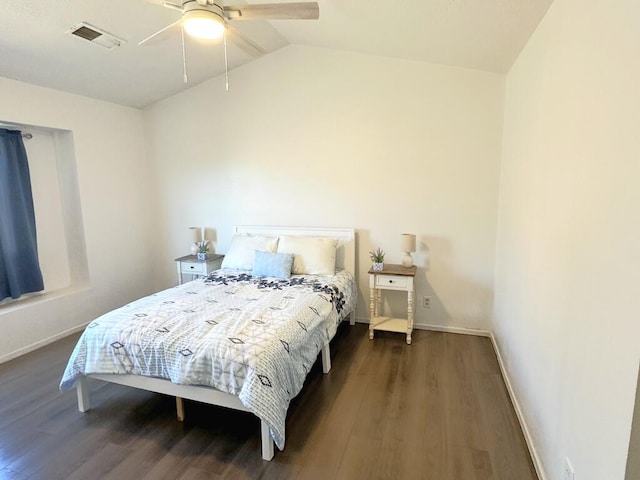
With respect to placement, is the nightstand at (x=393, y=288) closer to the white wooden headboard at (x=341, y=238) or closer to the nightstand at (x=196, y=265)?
the white wooden headboard at (x=341, y=238)

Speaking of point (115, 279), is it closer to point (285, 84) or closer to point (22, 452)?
point (22, 452)

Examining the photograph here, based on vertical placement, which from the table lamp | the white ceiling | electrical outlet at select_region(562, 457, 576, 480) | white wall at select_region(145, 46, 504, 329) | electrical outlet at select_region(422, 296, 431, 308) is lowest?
electrical outlet at select_region(562, 457, 576, 480)

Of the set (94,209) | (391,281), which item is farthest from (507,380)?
(94,209)

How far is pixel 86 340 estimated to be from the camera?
225 cm

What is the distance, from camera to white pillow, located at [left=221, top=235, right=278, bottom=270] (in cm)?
364

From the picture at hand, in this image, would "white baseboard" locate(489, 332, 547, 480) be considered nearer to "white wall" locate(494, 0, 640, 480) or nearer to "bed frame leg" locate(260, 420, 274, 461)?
"white wall" locate(494, 0, 640, 480)

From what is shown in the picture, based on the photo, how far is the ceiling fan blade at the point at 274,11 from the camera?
181cm

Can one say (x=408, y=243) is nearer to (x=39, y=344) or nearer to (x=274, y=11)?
(x=274, y=11)

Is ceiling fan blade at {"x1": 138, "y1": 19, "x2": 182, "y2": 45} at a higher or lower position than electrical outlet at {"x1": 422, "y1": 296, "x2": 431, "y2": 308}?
higher

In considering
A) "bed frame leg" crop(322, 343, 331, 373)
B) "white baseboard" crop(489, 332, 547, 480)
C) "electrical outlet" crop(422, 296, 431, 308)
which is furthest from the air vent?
"white baseboard" crop(489, 332, 547, 480)

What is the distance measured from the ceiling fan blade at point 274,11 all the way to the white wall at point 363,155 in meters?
1.75

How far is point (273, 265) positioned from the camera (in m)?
3.38

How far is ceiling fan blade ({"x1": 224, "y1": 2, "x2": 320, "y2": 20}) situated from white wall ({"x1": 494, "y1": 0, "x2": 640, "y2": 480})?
48.3 inches

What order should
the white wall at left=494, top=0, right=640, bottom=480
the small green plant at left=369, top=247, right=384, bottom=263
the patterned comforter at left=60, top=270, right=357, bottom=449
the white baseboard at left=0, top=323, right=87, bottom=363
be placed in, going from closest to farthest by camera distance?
1. the white wall at left=494, top=0, right=640, bottom=480
2. the patterned comforter at left=60, top=270, right=357, bottom=449
3. the white baseboard at left=0, top=323, right=87, bottom=363
4. the small green plant at left=369, top=247, right=384, bottom=263
